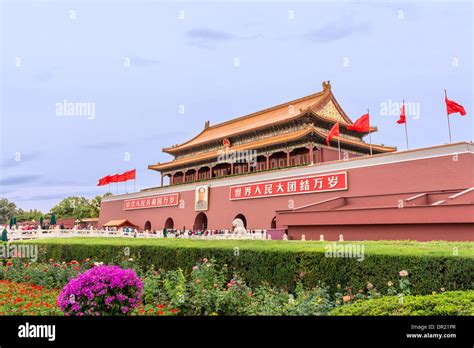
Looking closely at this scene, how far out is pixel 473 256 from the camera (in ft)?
19.9

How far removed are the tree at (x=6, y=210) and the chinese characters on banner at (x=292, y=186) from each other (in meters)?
50.3

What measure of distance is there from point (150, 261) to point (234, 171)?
80.4 ft

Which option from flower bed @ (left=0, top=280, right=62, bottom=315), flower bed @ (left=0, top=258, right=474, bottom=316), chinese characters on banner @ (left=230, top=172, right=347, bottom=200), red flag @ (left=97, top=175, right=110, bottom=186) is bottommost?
flower bed @ (left=0, top=280, right=62, bottom=315)

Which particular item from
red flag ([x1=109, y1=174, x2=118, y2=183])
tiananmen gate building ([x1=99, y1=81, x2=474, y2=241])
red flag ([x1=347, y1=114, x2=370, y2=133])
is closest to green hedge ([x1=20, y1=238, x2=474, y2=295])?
tiananmen gate building ([x1=99, y1=81, x2=474, y2=241])

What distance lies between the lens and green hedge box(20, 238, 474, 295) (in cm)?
625

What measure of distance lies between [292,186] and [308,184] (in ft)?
4.24

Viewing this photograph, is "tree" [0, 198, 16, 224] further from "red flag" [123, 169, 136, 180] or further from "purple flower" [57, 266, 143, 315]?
"purple flower" [57, 266, 143, 315]

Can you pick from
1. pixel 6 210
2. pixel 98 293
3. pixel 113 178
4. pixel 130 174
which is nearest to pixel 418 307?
pixel 98 293

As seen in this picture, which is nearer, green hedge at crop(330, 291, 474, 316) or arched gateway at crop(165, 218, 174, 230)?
green hedge at crop(330, 291, 474, 316)

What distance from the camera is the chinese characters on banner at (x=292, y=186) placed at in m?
22.3

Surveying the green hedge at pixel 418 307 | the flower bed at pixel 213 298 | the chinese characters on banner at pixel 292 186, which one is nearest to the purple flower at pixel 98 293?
the flower bed at pixel 213 298

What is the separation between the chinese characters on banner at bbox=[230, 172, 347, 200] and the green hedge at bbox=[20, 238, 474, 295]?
13494mm

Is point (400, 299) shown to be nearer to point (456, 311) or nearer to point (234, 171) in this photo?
point (456, 311)

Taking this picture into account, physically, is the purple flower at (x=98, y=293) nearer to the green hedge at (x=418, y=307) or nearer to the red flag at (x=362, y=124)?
the green hedge at (x=418, y=307)
